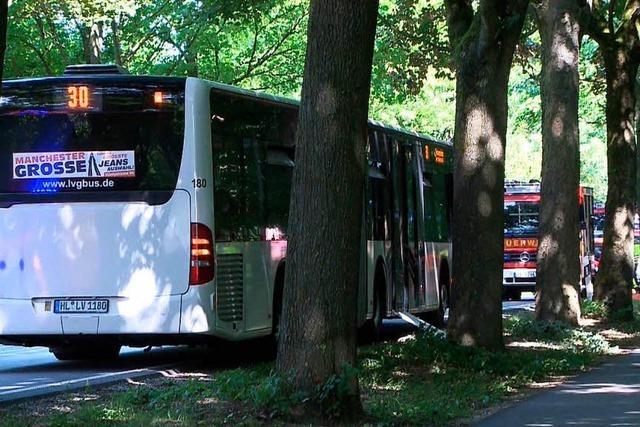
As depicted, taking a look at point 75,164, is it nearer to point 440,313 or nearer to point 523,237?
point 440,313

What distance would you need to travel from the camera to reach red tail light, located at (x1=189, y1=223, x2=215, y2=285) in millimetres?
14188

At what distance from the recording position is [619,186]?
2444cm

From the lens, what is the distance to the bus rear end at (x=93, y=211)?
46.8ft

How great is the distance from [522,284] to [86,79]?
25258 mm

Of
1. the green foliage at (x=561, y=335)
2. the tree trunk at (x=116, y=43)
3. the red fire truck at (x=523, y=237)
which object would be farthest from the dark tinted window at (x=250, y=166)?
the red fire truck at (x=523, y=237)

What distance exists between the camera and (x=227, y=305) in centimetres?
1461

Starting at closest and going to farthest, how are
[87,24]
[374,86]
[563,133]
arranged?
[563,133] < [87,24] < [374,86]

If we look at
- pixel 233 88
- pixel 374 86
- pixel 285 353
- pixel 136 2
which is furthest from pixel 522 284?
pixel 285 353

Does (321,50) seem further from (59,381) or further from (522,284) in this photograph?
(522,284)

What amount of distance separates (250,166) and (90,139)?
6.68 feet

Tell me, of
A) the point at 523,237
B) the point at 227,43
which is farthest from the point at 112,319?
the point at 523,237

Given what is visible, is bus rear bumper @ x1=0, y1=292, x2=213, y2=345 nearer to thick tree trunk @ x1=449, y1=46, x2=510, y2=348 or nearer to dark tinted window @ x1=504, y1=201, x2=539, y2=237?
thick tree trunk @ x1=449, y1=46, x2=510, y2=348

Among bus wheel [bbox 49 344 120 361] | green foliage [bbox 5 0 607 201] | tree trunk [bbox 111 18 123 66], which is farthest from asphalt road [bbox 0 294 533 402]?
tree trunk [bbox 111 18 123 66]

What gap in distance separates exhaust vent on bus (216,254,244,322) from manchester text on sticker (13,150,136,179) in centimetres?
147
